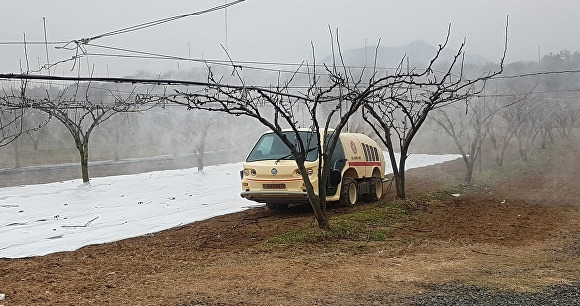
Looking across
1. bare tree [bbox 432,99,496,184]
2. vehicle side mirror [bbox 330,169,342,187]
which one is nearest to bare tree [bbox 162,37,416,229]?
vehicle side mirror [bbox 330,169,342,187]

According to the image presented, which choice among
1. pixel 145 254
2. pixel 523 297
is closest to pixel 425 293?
pixel 523 297

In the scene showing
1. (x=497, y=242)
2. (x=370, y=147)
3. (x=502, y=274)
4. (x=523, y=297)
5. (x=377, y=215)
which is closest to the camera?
(x=523, y=297)

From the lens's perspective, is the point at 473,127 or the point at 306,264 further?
the point at 473,127

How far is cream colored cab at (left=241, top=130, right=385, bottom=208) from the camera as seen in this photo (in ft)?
40.5

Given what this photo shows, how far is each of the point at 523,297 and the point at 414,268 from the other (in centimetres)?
168

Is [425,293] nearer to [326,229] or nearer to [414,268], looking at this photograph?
[414,268]

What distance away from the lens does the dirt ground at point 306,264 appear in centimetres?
609

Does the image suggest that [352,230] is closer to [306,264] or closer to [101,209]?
[306,264]

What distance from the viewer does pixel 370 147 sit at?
50.1ft

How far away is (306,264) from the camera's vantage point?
753 centimetres

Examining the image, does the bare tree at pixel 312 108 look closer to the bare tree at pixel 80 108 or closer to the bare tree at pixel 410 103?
the bare tree at pixel 410 103

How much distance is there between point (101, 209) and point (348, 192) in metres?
6.18

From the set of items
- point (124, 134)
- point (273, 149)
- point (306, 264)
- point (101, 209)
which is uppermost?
point (273, 149)

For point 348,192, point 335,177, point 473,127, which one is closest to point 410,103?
point 348,192
